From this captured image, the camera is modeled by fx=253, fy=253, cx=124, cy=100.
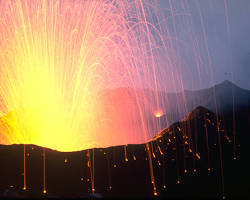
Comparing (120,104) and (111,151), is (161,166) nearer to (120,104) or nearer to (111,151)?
(111,151)

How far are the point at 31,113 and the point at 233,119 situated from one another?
17874 mm

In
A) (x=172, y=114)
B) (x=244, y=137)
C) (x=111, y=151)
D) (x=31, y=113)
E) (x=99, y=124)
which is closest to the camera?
(x=111, y=151)

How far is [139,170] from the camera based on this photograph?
13.7 meters

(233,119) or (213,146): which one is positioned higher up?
(233,119)

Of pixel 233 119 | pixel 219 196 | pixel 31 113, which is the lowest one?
pixel 219 196

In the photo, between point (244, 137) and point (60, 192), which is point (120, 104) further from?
point (60, 192)

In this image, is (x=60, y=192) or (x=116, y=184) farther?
(x=116, y=184)

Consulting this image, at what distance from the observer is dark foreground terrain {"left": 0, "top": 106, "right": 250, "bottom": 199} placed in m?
11.6

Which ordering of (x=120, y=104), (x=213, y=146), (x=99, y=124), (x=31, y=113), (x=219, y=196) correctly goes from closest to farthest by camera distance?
(x=219, y=196)
(x=213, y=146)
(x=31, y=113)
(x=99, y=124)
(x=120, y=104)

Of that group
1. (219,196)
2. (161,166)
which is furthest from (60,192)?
(219,196)

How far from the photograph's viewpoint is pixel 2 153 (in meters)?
13.9

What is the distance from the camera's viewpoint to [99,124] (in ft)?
90.2

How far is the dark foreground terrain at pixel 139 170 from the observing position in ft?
38.2

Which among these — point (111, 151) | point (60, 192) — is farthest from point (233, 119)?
point (60, 192)
